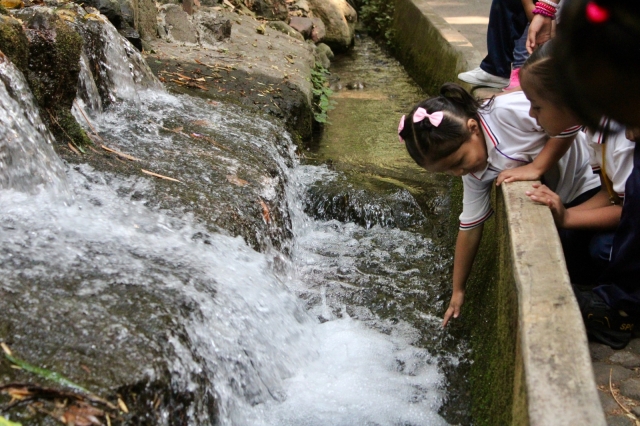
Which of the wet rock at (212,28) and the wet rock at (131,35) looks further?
the wet rock at (212,28)

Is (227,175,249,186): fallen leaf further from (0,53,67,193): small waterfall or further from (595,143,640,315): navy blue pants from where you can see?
(595,143,640,315): navy blue pants

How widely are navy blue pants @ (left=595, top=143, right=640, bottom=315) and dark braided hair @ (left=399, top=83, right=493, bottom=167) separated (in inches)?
28.6

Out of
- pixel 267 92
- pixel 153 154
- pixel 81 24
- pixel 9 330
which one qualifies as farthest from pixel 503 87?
pixel 9 330

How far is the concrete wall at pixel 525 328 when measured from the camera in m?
1.84

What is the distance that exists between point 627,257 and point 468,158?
80cm

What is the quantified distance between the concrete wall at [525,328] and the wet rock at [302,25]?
6174 millimetres

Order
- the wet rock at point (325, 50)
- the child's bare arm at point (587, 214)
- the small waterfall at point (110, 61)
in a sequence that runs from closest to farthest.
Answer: the child's bare arm at point (587, 214), the small waterfall at point (110, 61), the wet rock at point (325, 50)

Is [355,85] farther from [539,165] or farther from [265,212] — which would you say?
[539,165]

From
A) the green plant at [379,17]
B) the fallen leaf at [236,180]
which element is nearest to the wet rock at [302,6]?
the green plant at [379,17]

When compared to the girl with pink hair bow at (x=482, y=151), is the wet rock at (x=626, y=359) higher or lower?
lower

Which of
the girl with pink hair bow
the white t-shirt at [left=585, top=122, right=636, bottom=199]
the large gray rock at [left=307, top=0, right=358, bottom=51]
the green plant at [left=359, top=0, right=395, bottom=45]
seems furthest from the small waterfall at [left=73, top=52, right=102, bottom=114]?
the green plant at [left=359, top=0, right=395, bottom=45]

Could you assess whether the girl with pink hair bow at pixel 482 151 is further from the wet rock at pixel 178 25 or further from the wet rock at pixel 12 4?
the wet rock at pixel 178 25

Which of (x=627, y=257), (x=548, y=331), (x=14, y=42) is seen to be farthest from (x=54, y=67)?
(x=627, y=257)

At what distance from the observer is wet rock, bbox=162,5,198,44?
22.1ft
